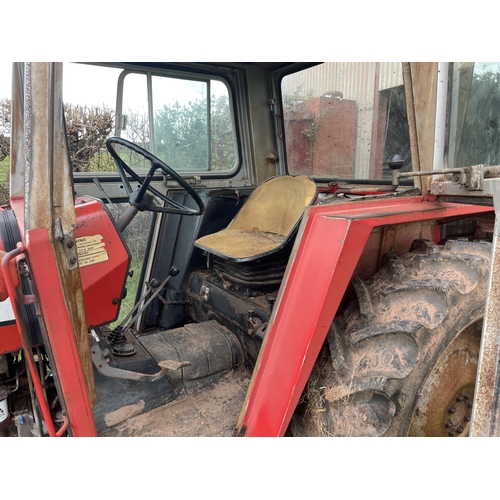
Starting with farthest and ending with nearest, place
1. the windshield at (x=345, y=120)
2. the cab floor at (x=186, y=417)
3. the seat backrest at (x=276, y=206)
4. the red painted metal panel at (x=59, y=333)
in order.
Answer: the seat backrest at (x=276, y=206), the windshield at (x=345, y=120), the cab floor at (x=186, y=417), the red painted metal panel at (x=59, y=333)

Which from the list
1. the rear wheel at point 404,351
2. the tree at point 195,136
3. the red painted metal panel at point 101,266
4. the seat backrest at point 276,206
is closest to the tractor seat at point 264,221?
the seat backrest at point 276,206

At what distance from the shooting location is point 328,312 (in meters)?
1.09

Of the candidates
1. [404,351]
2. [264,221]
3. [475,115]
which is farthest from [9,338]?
[475,115]

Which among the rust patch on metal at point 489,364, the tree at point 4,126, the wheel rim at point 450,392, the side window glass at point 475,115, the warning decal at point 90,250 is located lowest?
the wheel rim at point 450,392

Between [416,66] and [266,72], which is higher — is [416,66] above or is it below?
below

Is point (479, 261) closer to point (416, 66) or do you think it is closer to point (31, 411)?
point (416, 66)

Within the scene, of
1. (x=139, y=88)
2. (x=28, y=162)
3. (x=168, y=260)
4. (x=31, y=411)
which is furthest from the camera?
(x=168, y=260)

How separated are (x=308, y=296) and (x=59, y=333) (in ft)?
2.34

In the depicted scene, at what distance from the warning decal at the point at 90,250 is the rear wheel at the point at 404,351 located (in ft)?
2.77

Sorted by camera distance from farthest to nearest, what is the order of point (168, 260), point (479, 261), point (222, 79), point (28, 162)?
point (222, 79) < point (168, 260) < point (479, 261) < point (28, 162)

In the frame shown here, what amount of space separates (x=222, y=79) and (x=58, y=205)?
1.91 meters

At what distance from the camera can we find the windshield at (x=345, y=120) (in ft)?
5.96

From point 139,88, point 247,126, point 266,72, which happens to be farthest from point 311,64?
point 139,88

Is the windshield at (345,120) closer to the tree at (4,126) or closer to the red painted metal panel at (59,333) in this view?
the red painted metal panel at (59,333)
